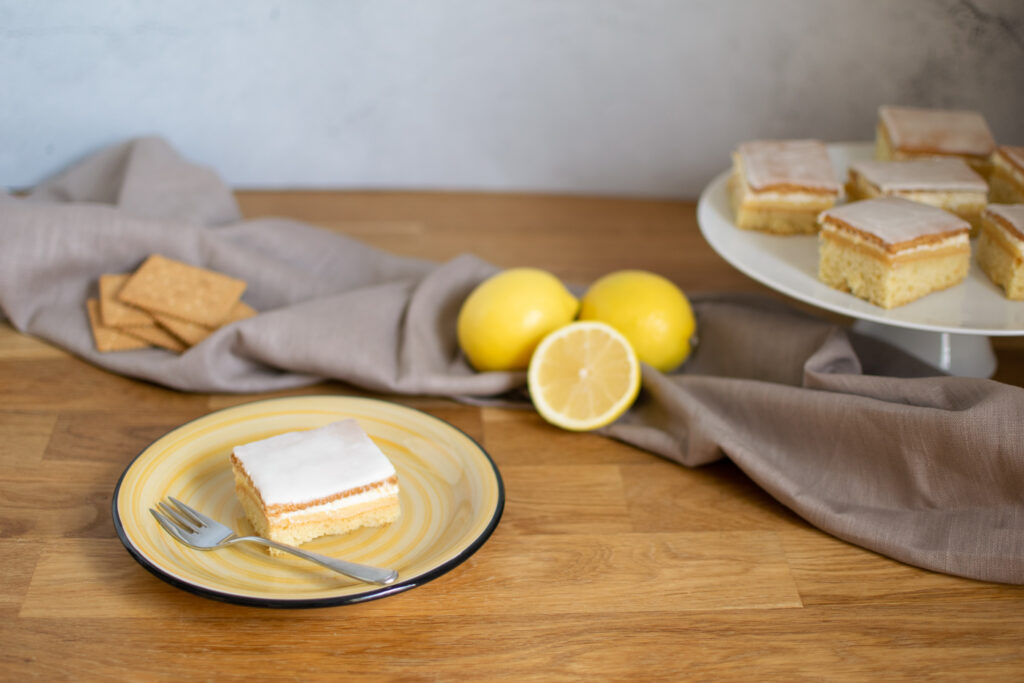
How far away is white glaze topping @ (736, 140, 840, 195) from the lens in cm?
123

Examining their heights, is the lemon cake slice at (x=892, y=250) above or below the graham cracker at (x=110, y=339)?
above

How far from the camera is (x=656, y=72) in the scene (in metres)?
1.66

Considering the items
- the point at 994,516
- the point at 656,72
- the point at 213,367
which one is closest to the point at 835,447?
the point at 994,516

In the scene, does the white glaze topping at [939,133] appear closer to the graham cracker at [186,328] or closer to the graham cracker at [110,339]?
the graham cracker at [186,328]

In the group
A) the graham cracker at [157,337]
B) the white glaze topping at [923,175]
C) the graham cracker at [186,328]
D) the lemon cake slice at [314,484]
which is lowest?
the graham cracker at [157,337]

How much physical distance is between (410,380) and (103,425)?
1.14ft

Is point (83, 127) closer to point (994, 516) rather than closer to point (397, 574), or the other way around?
point (397, 574)

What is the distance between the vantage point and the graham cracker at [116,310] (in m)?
1.20

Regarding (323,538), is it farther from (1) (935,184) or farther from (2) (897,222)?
(1) (935,184)

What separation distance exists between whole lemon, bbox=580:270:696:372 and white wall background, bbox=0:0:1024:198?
23.7 inches

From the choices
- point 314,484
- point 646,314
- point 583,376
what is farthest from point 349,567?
point 646,314

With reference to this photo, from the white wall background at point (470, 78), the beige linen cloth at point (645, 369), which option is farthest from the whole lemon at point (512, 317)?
the white wall background at point (470, 78)

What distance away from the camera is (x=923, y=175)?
3.95 feet

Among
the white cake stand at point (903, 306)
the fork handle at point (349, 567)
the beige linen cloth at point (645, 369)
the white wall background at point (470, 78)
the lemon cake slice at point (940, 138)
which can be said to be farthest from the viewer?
the white wall background at point (470, 78)
